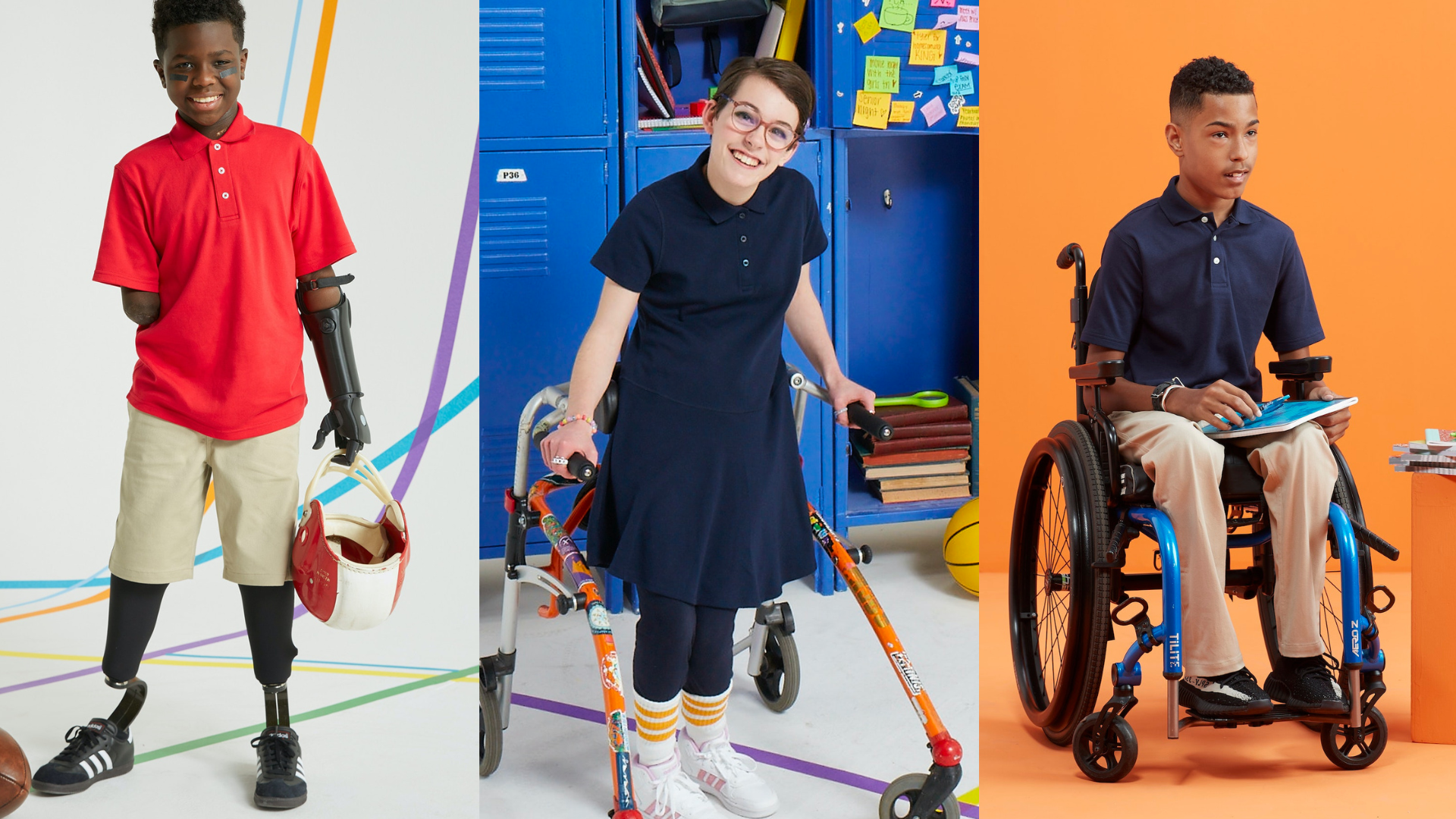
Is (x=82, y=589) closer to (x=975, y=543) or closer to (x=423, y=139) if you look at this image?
(x=423, y=139)

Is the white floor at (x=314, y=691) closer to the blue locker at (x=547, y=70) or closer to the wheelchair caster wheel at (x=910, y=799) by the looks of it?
the wheelchair caster wheel at (x=910, y=799)

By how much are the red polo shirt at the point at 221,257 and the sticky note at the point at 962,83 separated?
6.79ft

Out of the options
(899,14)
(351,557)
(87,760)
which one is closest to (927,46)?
(899,14)

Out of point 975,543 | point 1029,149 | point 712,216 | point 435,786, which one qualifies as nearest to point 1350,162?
point 1029,149

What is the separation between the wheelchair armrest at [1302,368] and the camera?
2.60 m

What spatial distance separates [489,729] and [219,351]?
0.88 m

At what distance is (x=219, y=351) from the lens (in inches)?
88.4

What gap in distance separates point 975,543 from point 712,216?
1.76 m

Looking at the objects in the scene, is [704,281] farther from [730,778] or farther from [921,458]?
[921,458]

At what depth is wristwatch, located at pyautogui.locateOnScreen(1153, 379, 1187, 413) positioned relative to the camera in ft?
8.25

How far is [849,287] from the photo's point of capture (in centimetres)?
431

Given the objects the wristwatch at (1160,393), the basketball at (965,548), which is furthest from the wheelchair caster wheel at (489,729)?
the basketball at (965,548)

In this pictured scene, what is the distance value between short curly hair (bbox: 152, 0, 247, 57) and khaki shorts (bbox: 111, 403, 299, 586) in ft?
2.25

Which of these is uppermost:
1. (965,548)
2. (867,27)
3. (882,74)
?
(867,27)
